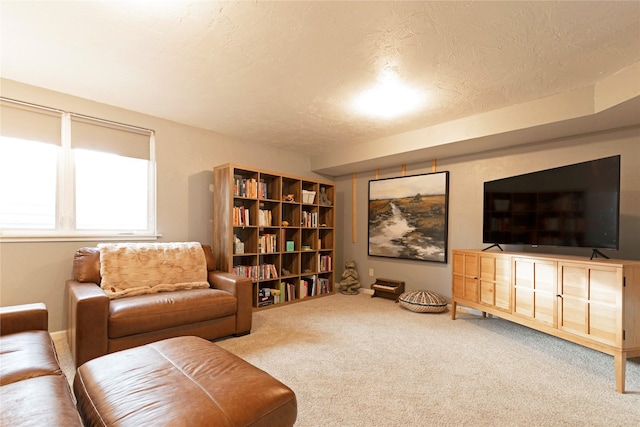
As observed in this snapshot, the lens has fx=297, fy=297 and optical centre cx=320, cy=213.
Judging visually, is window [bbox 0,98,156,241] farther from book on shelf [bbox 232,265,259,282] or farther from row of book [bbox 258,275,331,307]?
row of book [bbox 258,275,331,307]

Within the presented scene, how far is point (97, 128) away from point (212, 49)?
179cm

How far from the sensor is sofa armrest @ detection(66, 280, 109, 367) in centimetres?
201

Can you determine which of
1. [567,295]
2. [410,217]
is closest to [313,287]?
[410,217]

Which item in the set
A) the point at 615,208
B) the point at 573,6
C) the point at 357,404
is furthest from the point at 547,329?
the point at 573,6

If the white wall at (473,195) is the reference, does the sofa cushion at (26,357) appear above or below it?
below

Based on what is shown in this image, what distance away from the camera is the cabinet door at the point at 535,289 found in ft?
7.85

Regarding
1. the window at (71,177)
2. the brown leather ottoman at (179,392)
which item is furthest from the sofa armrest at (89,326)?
A: the window at (71,177)

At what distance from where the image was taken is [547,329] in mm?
2406

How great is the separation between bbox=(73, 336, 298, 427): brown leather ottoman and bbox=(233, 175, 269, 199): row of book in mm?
2368

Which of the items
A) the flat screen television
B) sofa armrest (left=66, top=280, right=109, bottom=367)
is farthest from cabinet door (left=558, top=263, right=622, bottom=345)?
sofa armrest (left=66, top=280, right=109, bottom=367)

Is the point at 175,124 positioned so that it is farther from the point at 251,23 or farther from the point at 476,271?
the point at 476,271

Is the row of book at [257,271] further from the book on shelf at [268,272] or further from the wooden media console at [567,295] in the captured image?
the wooden media console at [567,295]

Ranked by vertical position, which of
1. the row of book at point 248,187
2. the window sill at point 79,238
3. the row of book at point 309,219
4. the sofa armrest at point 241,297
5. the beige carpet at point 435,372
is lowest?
the beige carpet at point 435,372

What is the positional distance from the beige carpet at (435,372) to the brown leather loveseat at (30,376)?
1.01 metres
